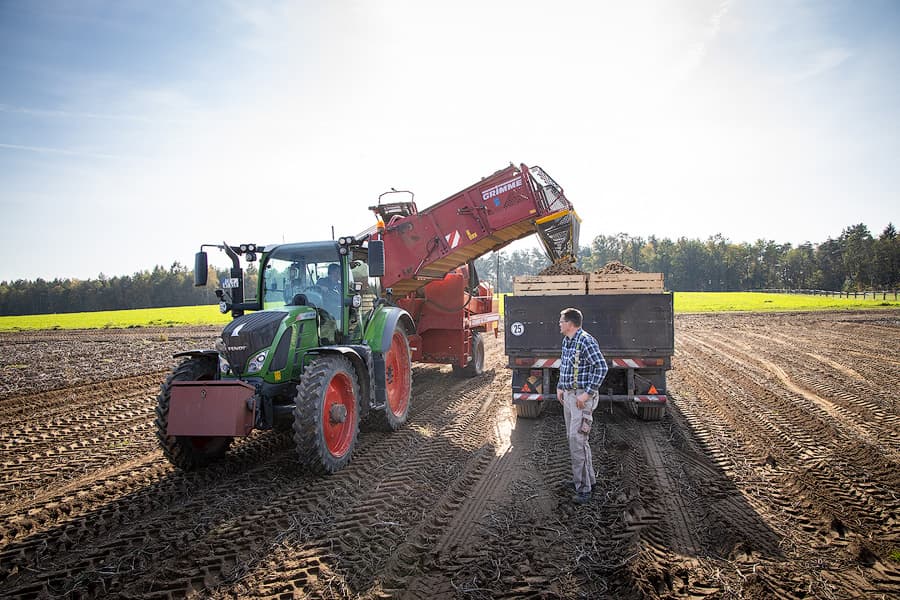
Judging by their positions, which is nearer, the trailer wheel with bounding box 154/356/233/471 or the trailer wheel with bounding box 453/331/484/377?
the trailer wheel with bounding box 154/356/233/471

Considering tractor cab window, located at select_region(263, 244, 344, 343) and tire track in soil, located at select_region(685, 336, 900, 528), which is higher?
tractor cab window, located at select_region(263, 244, 344, 343)

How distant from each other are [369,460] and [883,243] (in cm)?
8773

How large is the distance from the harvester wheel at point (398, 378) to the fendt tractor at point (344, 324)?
2cm

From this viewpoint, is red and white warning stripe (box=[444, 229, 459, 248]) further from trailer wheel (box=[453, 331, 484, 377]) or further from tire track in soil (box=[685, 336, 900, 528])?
tire track in soil (box=[685, 336, 900, 528])

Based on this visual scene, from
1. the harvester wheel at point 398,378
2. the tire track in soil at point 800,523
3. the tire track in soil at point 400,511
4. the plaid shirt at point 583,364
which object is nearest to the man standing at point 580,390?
the plaid shirt at point 583,364

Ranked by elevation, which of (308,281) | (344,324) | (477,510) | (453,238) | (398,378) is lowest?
(477,510)

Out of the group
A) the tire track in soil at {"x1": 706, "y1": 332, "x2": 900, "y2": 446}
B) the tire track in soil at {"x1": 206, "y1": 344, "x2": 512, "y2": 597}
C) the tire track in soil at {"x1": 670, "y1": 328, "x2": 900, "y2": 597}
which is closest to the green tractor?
the tire track in soil at {"x1": 206, "y1": 344, "x2": 512, "y2": 597}

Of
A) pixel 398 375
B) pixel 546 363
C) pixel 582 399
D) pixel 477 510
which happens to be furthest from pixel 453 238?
pixel 477 510

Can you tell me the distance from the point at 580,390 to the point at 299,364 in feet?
10.4

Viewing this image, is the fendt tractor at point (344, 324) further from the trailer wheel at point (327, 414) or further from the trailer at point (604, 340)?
the trailer at point (604, 340)

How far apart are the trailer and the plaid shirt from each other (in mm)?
2247

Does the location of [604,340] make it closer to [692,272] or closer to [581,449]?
[581,449]

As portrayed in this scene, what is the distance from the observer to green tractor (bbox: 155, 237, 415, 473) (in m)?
4.75

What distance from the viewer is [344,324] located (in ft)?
21.0
